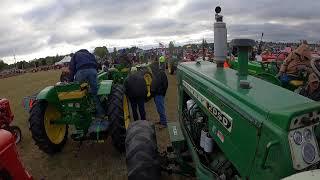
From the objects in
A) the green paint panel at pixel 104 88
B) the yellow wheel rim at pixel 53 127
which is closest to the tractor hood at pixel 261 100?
the green paint panel at pixel 104 88

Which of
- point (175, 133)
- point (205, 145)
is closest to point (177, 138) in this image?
point (175, 133)

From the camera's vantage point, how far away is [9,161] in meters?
3.73

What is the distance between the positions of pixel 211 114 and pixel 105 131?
3.04 m

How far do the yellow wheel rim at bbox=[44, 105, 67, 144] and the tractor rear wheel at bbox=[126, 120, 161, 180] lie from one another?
9.63ft

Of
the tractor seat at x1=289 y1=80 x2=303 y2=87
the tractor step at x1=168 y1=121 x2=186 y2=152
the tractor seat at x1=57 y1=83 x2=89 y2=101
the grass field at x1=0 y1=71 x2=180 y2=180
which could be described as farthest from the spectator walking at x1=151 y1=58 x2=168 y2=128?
the tractor step at x1=168 y1=121 x2=186 y2=152

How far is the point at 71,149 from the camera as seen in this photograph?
273 inches

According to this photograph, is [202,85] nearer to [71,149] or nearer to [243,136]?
[243,136]

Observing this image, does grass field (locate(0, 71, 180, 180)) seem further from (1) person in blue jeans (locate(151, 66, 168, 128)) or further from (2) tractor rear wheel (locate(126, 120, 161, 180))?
(2) tractor rear wheel (locate(126, 120, 161, 180))

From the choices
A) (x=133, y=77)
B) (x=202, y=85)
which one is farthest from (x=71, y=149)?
(x=202, y=85)

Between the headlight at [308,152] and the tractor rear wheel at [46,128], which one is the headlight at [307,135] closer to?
the headlight at [308,152]

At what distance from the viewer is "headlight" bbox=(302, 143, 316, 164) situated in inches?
78.5

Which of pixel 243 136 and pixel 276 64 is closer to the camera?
pixel 243 136

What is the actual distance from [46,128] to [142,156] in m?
3.37

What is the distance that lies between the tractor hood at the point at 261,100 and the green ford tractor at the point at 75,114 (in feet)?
9.20
